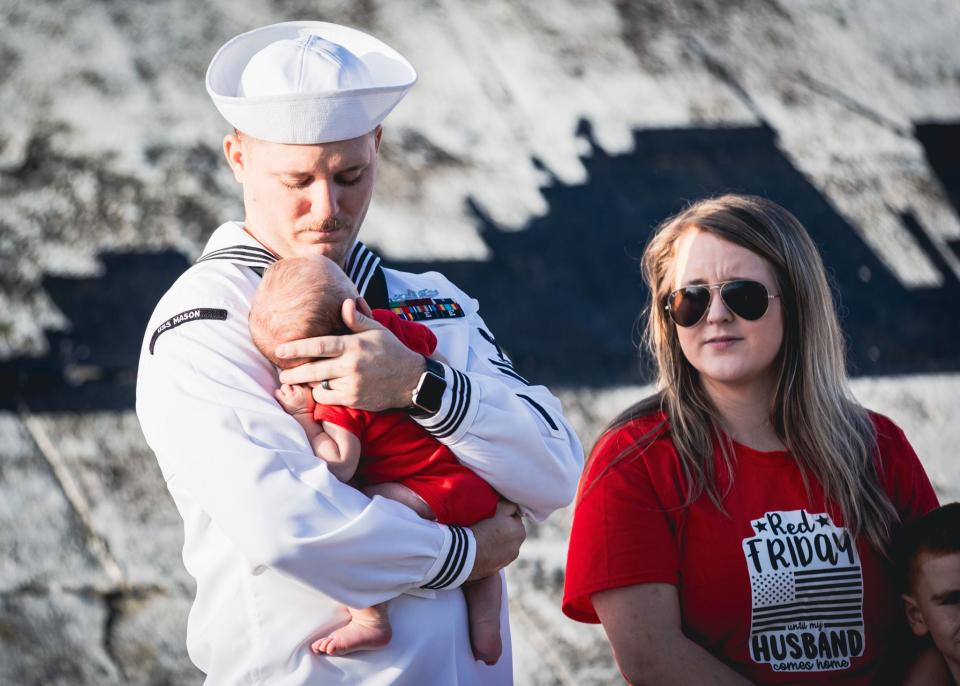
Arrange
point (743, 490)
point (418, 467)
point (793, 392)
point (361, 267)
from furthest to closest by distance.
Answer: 1. point (793, 392)
2. point (743, 490)
3. point (361, 267)
4. point (418, 467)

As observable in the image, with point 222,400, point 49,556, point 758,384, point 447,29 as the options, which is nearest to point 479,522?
point 222,400

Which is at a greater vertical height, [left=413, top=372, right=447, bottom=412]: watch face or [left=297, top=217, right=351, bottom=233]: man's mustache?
[left=297, top=217, right=351, bottom=233]: man's mustache

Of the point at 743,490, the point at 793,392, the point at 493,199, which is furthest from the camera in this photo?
the point at 493,199

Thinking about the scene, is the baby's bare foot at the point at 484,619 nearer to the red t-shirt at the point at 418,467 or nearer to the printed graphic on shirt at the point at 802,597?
the red t-shirt at the point at 418,467

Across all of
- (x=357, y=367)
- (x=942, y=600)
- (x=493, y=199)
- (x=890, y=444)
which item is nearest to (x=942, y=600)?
(x=942, y=600)

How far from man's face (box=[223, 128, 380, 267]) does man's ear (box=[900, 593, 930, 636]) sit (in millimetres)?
1497

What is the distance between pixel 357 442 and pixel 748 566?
940mm

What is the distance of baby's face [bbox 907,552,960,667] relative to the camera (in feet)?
7.67

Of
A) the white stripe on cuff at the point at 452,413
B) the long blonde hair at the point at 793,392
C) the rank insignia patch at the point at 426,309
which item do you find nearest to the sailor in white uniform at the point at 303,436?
the white stripe on cuff at the point at 452,413

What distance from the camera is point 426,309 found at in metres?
2.37

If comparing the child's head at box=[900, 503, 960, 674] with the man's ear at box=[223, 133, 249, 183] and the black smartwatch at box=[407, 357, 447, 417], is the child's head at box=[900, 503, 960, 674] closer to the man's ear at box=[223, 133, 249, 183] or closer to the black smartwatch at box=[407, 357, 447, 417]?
the black smartwatch at box=[407, 357, 447, 417]

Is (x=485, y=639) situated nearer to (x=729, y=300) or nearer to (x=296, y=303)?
(x=296, y=303)

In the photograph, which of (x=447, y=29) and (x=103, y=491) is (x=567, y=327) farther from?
(x=103, y=491)

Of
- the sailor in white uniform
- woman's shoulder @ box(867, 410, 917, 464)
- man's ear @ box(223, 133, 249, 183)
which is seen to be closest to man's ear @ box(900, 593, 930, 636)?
woman's shoulder @ box(867, 410, 917, 464)
